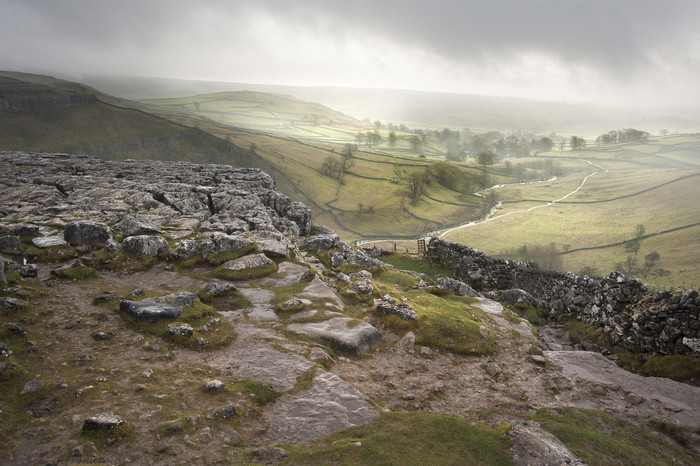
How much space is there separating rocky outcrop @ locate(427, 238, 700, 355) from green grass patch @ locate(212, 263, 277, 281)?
17.8m

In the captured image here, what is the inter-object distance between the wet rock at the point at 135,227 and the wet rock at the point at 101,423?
573 inches

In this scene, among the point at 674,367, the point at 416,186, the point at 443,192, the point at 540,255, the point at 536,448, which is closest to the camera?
the point at 536,448

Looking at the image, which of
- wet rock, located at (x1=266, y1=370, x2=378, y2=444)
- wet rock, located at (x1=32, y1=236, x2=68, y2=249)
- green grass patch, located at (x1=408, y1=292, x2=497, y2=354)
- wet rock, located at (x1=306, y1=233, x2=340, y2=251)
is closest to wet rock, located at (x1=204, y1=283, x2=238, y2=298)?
wet rock, located at (x1=266, y1=370, x2=378, y2=444)

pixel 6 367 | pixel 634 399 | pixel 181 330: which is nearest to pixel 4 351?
pixel 6 367

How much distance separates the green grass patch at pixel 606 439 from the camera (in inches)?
333

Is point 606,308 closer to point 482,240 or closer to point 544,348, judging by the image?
point 544,348

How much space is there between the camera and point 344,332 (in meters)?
13.6

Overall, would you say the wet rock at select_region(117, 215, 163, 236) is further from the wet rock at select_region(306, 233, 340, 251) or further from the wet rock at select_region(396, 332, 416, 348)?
the wet rock at select_region(396, 332, 416, 348)

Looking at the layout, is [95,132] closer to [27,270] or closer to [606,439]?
[27,270]

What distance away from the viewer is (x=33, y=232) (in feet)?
58.9

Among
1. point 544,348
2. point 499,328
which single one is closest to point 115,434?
point 499,328

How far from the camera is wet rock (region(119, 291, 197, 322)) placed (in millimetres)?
12227

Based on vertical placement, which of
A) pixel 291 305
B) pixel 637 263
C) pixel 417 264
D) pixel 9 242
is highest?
pixel 9 242

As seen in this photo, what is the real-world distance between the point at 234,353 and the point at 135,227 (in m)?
12.5
